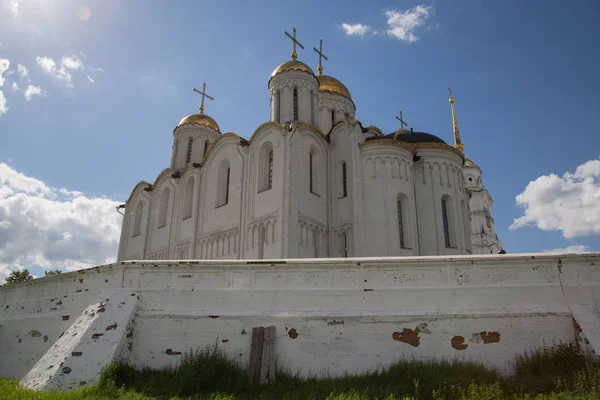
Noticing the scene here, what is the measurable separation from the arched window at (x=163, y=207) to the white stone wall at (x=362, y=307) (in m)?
17.2

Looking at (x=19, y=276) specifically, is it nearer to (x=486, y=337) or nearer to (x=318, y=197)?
(x=318, y=197)

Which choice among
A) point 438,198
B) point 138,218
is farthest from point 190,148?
point 438,198

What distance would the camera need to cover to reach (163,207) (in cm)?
2638

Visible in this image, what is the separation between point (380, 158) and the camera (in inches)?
766

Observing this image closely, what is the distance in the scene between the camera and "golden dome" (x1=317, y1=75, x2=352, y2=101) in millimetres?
26891

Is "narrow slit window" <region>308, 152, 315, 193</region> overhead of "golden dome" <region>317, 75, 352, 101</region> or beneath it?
beneath

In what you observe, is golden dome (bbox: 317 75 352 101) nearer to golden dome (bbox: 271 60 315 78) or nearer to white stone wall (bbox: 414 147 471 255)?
golden dome (bbox: 271 60 315 78)

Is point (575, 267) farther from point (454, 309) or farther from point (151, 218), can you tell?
point (151, 218)

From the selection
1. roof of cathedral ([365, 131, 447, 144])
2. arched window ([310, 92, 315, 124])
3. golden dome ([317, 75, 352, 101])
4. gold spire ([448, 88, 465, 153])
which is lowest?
roof of cathedral ([365, 131, 447, 144])

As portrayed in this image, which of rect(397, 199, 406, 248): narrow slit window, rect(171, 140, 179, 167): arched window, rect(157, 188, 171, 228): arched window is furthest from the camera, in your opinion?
rect(171, 140, 179, 167): arched window

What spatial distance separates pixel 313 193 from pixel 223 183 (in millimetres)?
5016

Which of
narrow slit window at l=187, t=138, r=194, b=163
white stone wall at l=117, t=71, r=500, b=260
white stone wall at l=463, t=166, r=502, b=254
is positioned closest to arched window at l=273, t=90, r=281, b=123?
white stone wall at l=117, t=71, r=500, b=260

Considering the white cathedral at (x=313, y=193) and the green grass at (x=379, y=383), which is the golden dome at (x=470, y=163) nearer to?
the white cathedral at (x=313, y=193)

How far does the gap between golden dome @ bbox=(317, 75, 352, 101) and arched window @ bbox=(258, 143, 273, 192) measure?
8083 mm
